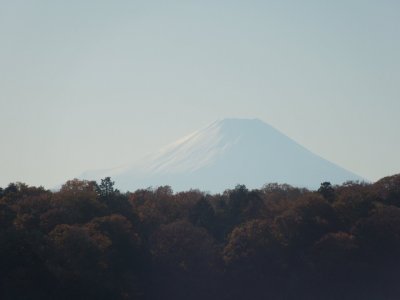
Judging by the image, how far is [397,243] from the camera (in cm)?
5391

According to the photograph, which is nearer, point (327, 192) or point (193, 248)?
point (193, 248)

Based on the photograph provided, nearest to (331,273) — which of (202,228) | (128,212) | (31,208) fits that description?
(202,228)

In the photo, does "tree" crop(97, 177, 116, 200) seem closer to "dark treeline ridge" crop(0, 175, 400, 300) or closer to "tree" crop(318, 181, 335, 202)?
"dark treeline ridge" crop(0, 175, 400, 300)

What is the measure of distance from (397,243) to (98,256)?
690 inches

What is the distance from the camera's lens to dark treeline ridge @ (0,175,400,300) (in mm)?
46125

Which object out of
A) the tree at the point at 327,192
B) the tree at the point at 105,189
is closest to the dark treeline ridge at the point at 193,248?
the tree at the point at 105,189

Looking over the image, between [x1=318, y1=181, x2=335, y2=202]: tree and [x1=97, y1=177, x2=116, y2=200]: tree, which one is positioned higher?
[x1=97, y1=177, x2=116, y2=200]: tree

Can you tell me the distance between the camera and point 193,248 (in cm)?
5338

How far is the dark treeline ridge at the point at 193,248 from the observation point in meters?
46.1

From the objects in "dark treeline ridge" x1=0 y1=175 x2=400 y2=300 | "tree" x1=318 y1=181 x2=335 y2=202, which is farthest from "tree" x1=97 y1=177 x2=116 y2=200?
"tree" x1=318 y1=181 x2=335 y2=202

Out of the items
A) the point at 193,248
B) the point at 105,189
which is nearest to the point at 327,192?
the point at 193,248

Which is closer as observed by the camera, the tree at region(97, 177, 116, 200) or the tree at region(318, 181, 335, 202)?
the tree at region(97, 177, 116, 200)

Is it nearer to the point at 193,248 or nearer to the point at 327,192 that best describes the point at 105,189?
the point at 193,248

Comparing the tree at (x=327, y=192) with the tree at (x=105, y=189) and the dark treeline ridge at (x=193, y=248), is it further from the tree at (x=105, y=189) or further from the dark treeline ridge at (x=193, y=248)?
the tree at (x=105, y=189)
